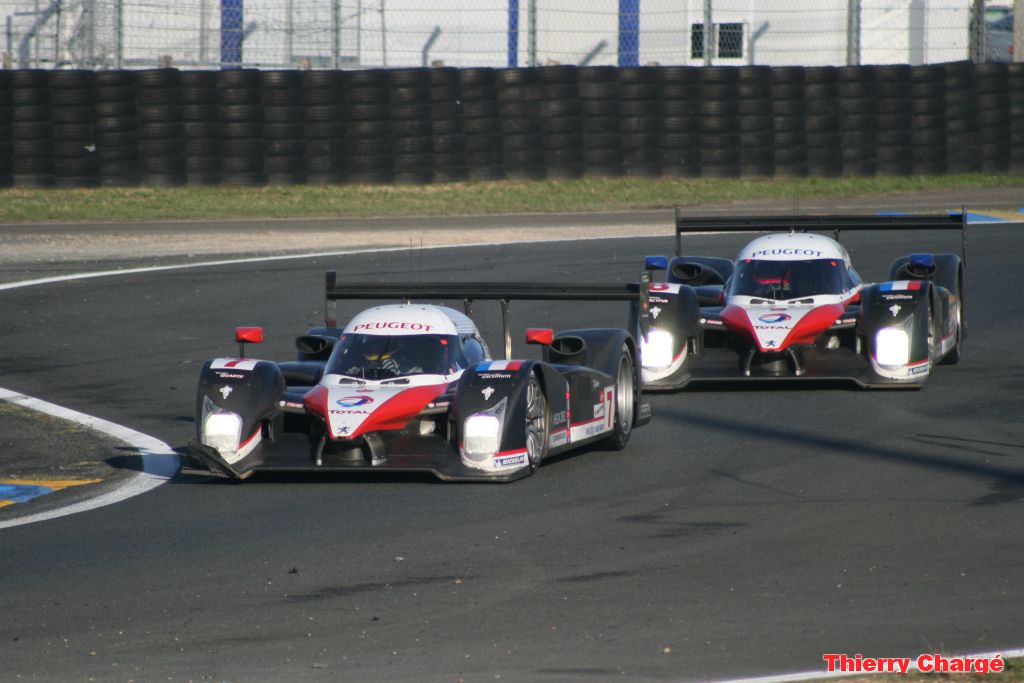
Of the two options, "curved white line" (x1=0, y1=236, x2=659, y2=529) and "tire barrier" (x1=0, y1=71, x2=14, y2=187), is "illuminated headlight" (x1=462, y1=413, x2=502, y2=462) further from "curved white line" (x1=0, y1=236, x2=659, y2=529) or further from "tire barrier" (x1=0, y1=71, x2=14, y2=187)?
"tire barrier" (x1=0, y1=71, x2=14, y2=187)

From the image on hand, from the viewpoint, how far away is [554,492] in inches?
391

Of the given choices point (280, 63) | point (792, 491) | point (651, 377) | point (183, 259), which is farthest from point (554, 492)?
point (280, 63)

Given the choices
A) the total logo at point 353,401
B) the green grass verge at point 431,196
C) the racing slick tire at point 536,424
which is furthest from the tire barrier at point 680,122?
the total logo at point 353,401

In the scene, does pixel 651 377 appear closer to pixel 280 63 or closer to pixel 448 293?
pixel 448 293

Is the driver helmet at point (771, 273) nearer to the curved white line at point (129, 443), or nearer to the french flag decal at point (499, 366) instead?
the french flag decal at point (499, 366)

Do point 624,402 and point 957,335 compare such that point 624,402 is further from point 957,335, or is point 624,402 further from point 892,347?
point 957,335

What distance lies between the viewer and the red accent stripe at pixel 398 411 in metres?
10.3

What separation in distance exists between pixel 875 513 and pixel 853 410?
376cm

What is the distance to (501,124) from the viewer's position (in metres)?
27.4

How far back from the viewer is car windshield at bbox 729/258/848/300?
14.5m

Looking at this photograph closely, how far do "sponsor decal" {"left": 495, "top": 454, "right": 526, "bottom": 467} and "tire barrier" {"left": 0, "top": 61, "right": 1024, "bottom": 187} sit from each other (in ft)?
56.6

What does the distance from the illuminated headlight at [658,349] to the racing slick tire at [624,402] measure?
5.13 feet

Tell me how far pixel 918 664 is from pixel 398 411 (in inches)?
196

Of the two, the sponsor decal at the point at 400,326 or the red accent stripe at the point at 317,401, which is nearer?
the red accent stripe at the point at 317,401
